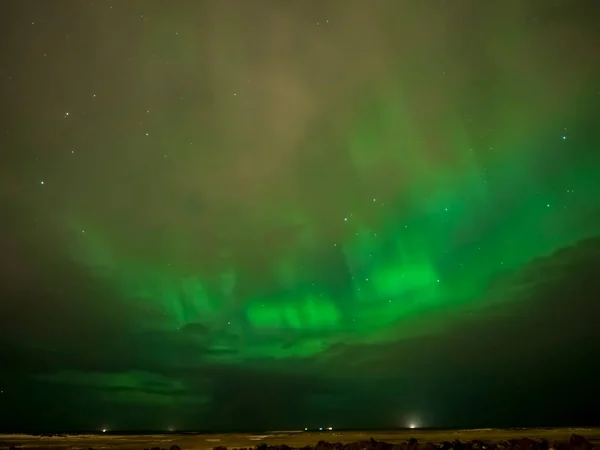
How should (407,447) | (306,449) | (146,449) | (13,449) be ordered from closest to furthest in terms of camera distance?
(407,447)
(306,449)
(13,449)
(146,449)

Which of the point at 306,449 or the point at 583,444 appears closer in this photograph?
the point at 583,444

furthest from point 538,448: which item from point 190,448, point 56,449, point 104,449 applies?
point 56,449

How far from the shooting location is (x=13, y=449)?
70188mm

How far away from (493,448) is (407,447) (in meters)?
9.30

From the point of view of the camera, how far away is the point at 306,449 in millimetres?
63594

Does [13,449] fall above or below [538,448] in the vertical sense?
above

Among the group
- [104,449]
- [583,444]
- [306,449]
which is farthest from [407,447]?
[104,449]

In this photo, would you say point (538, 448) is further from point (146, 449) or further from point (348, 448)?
point (146, 449)

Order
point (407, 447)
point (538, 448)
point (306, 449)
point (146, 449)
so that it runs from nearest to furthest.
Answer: point (538, 448), point (407, 447), point (306, 449), point (146, 449)

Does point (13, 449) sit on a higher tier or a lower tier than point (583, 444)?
higher

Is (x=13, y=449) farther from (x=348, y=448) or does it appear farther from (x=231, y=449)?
(x=348, y=448)

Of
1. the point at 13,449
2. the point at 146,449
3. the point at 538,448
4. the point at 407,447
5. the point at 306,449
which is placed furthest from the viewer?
the point at 146,449

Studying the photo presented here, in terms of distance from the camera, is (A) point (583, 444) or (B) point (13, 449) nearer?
(A) point (583, 444)

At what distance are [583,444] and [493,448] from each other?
836 cm
